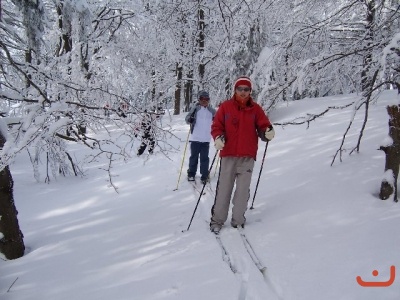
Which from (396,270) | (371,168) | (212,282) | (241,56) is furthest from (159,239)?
(241,56)

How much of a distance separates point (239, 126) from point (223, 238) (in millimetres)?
1558

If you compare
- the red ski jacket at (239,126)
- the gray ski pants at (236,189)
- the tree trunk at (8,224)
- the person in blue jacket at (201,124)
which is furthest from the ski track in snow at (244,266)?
the tree trunk at (8,224)

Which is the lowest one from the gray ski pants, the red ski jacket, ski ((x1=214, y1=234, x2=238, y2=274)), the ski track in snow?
ski ((x1=214, y1=234, x2=238, y2=274))

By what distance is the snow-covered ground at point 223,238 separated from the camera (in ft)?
10.3

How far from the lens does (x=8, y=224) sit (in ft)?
13.9

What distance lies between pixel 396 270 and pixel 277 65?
3.06m

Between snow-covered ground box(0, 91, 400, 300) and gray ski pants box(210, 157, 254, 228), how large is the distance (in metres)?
0.21

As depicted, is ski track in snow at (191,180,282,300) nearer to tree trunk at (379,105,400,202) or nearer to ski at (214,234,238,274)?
ski at (214,234,238,274)

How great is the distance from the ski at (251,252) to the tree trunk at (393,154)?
200cm

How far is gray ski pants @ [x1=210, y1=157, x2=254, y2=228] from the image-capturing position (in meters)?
4.43

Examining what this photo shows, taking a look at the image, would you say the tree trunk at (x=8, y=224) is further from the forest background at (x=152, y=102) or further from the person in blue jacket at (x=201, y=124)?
the person in blue jacket at (x=201, y=124)

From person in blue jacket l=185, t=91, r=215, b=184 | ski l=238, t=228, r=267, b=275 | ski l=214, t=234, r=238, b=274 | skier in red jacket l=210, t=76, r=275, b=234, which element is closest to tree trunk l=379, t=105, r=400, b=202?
skier in red jacket l=210, t=76, r=275, b=234

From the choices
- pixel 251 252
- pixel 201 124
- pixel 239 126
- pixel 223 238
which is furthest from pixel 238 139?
pixel 201 124

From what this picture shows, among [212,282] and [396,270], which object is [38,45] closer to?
[212,282]
